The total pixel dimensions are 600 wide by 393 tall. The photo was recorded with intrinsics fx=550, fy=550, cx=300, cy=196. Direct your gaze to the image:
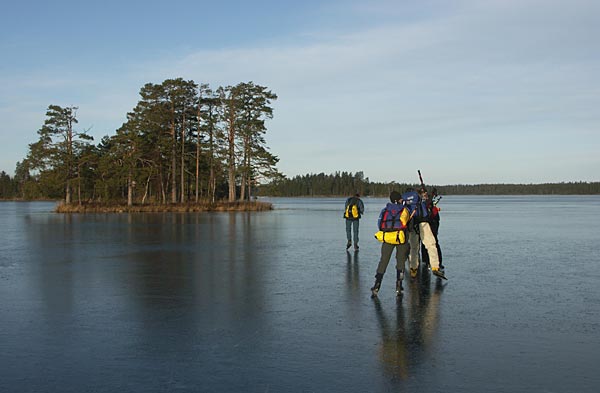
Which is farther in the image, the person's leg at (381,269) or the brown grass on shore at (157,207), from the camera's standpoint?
the brown grass on shore at (157,207)

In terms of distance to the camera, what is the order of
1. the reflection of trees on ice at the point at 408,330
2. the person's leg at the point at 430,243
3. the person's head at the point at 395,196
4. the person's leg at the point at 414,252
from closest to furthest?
the reflection of trees on ice at the point at 408,330
the person's head at the point at 395,196
the person's leg at the point at 430,243
the person's leg at the point at 414,252

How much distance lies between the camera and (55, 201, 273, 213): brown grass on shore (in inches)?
1913

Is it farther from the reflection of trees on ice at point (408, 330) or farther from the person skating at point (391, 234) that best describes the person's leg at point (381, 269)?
the reflection of trees on ice at point (408, 330)

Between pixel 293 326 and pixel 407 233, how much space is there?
11.2ft

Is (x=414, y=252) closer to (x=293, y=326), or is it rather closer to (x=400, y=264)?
(x=400, y=264)

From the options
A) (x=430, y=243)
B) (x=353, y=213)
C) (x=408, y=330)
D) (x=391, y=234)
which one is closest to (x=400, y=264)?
(x=391, y=234)

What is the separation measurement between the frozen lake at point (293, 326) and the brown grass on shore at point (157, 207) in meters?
35.8

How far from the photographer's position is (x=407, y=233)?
9484mm

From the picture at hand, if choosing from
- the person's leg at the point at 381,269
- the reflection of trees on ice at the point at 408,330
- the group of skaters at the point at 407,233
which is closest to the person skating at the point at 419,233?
the group of skaters at the point at 407,233

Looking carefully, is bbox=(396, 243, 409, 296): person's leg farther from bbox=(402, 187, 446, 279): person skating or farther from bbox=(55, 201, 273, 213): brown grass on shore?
bbox=(55, 201, 273, 213): brown grass on shore

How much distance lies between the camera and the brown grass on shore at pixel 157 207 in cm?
4859

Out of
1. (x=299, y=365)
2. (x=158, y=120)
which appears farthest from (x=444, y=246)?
(x=158, y=120)

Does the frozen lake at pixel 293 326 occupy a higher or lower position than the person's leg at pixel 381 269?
lower

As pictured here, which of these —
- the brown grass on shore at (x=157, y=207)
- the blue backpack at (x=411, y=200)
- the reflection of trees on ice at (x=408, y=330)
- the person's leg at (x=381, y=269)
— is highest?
the blue backpack at (x=411, y=200)
